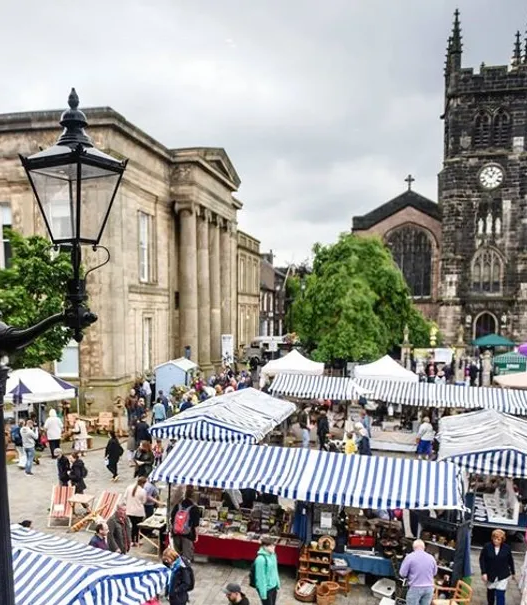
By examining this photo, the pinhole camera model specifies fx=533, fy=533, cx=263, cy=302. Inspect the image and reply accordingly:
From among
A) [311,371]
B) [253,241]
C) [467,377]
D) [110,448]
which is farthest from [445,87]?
[110,448]

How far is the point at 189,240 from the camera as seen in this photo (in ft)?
96.7

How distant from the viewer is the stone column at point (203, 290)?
102 ft

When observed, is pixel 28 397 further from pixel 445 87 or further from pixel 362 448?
pixel 445 87

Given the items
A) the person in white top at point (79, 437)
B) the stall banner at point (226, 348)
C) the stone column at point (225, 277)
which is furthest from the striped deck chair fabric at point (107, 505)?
the stone column at point (225, 277)

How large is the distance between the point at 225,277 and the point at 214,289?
326 cm

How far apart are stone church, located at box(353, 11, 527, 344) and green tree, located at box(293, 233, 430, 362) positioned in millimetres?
15421

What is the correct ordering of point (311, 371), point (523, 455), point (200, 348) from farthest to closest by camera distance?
point (200, 348)
point (311, 371)
point (523, 455)

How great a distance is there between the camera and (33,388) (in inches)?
622

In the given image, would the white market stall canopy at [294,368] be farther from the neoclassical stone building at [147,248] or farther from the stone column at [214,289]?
the stone column at [214,289]

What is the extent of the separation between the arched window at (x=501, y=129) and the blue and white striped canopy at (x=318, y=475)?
43430 millimetres

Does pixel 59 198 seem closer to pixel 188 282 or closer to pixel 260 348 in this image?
pixel 188 282

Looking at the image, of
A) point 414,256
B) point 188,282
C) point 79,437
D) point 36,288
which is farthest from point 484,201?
point 79,437

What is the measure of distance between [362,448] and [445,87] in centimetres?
4469

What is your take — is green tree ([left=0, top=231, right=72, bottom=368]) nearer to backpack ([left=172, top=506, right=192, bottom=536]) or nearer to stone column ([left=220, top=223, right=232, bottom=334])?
backpack ([left=172, top=506, right=192, bottom=536])
